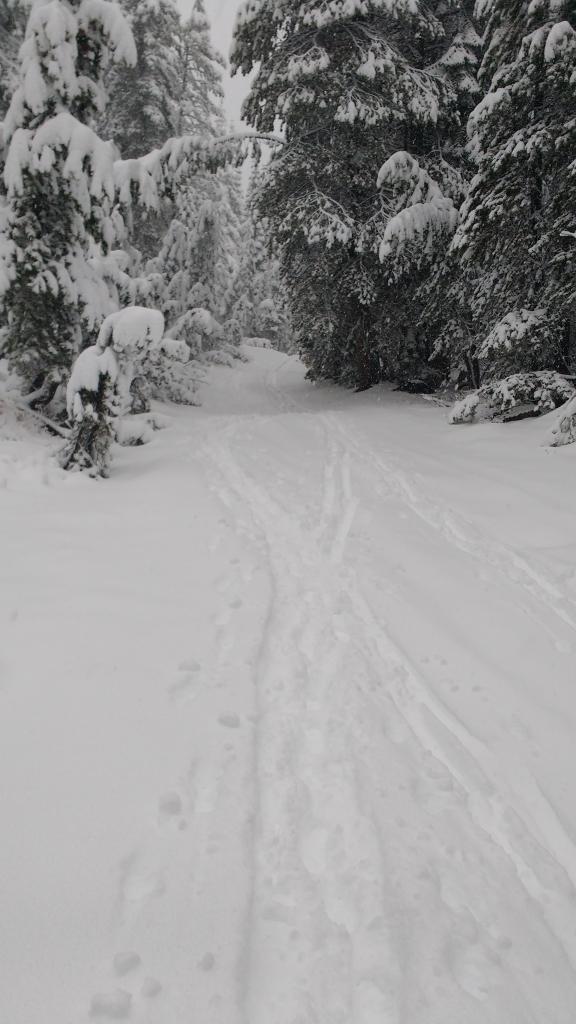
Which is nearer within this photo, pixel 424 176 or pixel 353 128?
pixel 424 176

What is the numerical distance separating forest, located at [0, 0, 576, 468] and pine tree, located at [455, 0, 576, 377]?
4 cm

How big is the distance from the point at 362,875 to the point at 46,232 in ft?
34.1

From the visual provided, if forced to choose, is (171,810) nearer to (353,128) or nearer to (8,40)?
(353,128)

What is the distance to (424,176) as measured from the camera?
1311cm

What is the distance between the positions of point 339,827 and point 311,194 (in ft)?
53.6

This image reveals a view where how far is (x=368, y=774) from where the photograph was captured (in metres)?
2.74

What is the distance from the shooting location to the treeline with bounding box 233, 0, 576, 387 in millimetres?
9898

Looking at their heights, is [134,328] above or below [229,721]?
above

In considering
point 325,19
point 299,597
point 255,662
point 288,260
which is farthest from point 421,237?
point 255,662

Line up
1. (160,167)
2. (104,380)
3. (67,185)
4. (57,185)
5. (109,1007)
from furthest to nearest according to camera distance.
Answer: (160,167)
(67,185)
(57,185)
(104,380)
(109,1007)

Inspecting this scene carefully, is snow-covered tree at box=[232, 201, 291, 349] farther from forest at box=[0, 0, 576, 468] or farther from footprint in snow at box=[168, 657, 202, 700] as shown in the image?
footprint in snow at box=[168, 657, 202, 700]

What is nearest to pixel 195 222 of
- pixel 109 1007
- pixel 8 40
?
pixel 8 40

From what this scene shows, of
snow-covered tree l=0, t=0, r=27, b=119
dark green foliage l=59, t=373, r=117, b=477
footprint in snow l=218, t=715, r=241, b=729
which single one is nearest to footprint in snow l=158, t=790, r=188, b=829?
footprint in snow l=218, t=715, r=241, b=729

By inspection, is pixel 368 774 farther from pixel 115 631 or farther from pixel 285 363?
pixel 285 363
